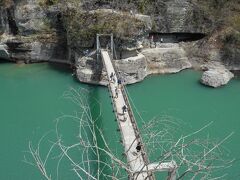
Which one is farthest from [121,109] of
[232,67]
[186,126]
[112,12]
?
[232,67]

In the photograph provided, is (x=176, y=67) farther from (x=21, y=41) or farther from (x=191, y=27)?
(x=21, y=41)

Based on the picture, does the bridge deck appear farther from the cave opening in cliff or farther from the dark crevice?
the dark crevice

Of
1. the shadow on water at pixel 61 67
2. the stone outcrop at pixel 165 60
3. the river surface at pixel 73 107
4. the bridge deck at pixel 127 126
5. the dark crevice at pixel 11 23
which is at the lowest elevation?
the river surface at pixel 73 107

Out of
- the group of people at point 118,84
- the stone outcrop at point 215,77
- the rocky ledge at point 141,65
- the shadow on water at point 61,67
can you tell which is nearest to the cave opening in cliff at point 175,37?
the rocky ledge at point 141,65

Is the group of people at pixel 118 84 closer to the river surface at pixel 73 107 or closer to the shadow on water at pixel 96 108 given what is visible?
the river surface at pixel 73 107

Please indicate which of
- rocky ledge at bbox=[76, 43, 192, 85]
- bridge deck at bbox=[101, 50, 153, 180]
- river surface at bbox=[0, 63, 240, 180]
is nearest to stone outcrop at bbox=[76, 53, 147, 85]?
rocky ledge at bbox=[76, 43, 192, 85]
